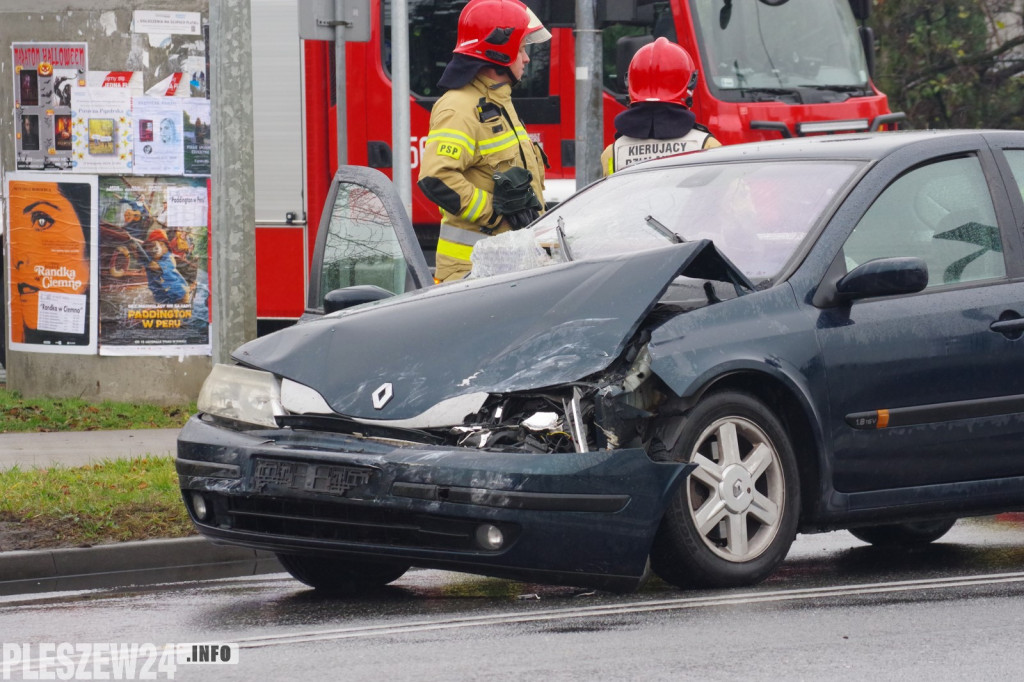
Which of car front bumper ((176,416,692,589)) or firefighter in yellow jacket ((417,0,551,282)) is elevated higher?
firefighter in yellow jacket ((417,0,551,282))

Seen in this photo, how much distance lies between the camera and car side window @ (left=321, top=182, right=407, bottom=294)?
699cm

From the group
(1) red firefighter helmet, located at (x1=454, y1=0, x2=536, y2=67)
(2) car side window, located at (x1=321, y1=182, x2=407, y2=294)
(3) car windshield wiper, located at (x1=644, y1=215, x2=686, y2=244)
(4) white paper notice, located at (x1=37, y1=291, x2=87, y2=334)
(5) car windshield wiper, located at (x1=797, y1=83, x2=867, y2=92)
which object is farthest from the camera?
(5) car windshield wiper, located at (x1=797, y1=83, x2=867, y2=92)

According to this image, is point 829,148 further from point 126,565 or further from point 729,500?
point 126,565

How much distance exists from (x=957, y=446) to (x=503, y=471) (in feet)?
5.96

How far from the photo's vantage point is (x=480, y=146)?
7.97 m

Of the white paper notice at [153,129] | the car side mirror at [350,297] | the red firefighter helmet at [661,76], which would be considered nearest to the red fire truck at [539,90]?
the white paper notice at [153,129]

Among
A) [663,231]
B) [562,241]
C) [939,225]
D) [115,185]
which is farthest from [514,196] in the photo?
[115,185]

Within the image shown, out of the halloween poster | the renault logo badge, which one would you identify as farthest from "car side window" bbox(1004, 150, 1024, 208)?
the halloween poster

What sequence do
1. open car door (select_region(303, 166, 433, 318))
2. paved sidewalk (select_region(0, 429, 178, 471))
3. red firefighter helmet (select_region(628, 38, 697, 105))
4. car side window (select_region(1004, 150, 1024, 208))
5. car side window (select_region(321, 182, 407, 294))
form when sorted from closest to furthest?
car side window (select_region(1004, 150, 1024, 208)), open car door (select_region(303, 166, 433, 318)), car side window (select_region(321, 182, 407, 294)), red firefighter helmet (select_region(628, 38, 697, 105)), paved sidewalk (select_region(0, 429, 178, 471))

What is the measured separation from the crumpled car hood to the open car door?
2.89ft

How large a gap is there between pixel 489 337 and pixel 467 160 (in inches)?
95.4

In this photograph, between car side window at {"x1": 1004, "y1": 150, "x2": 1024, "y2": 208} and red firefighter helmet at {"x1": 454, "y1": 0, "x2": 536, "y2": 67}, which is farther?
red firefighter helmet at {"x1": 454, "y1": 0, "x2": 536, "y2": 67}

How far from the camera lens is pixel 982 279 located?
6.41 metres

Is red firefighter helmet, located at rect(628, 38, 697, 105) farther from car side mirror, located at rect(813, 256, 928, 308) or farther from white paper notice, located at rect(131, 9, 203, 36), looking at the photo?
white paper notice, located at rect(131, 9, 203, 36)
